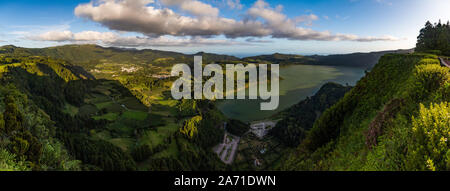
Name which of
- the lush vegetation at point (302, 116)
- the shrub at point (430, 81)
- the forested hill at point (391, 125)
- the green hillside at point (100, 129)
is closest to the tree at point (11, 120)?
the green hillside at point (100, 129)

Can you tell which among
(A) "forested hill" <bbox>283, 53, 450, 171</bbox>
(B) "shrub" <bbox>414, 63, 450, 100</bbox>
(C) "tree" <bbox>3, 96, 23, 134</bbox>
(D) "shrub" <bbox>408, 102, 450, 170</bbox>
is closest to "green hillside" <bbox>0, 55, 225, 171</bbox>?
(C) "tree" <bbox>3, 96, 23, 134</bbox>

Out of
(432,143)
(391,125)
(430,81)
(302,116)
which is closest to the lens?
(432,143)

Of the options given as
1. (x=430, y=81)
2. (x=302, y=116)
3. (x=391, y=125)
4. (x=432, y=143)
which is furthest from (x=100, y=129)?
(x=302, y=116)

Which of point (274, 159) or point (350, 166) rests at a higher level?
point (350, 166)

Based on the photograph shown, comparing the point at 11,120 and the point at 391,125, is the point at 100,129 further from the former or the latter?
the point at 391,125

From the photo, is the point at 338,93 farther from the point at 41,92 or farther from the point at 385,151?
the point at 41,92

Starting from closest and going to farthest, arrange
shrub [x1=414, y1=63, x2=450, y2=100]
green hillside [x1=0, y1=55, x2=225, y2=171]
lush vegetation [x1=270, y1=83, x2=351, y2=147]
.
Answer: shrub [x1=414, y1=63, x2=450, y2=100]
green hillside [x1=0, y1=55, x2=225, y2=171]
lush vegetation [x1=270, y1=83, x2=351, y2=147]

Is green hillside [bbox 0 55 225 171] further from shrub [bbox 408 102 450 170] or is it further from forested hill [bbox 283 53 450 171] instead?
forested hill [bbox 283 53 450 171]

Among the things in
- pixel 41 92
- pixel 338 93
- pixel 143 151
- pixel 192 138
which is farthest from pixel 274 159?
pixel 41 92
